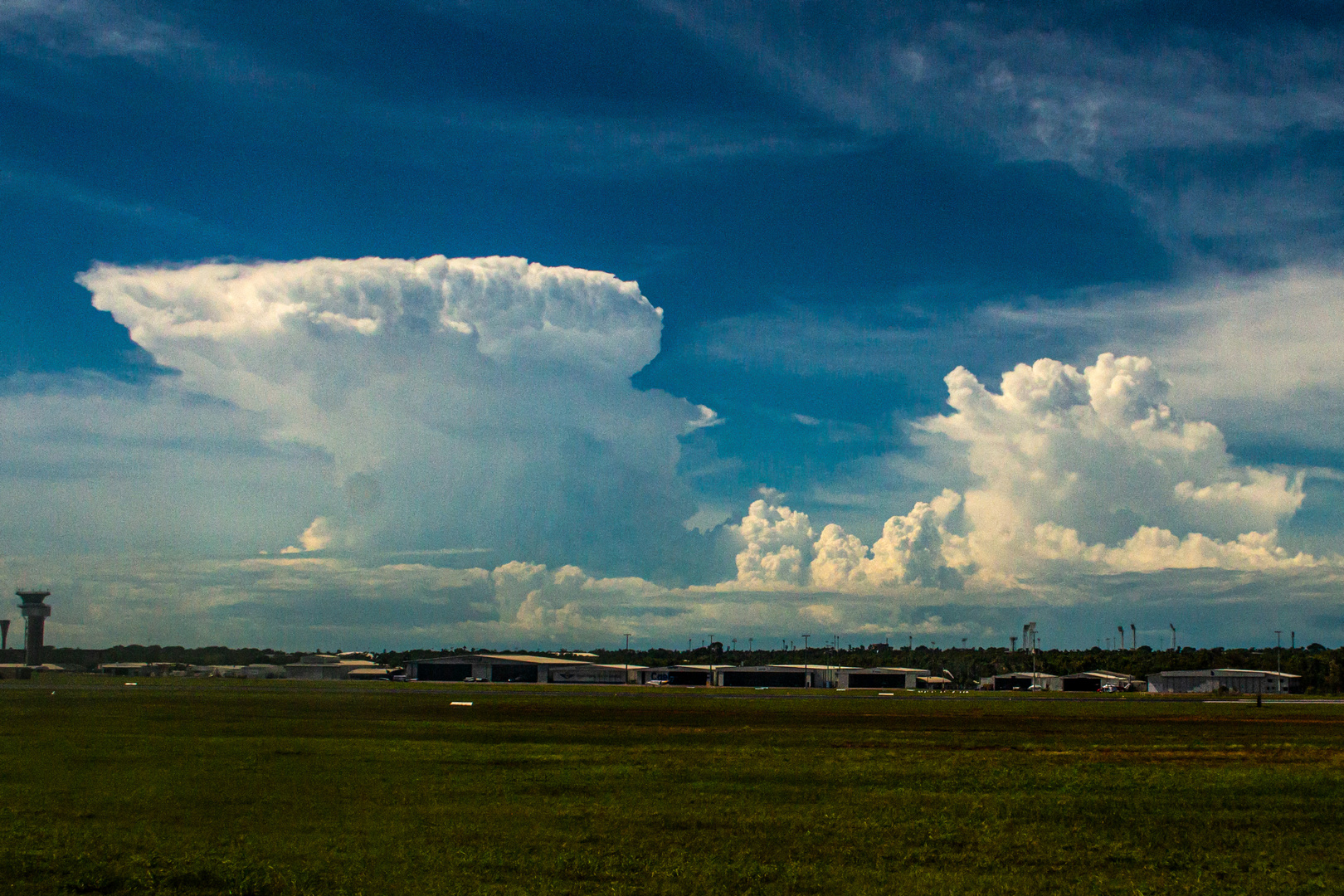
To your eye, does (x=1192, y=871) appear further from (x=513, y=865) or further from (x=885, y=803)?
(x=513, y=865)

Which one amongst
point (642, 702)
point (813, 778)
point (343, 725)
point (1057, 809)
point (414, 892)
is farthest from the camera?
point (642, 702)

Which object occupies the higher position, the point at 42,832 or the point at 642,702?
the point at 42,832

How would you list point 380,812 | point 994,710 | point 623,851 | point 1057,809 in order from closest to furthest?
point 623,851, point 380,812, point 1057,809, point 994,710

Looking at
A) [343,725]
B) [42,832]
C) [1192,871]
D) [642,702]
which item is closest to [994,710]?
[642,702]

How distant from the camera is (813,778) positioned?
34.5 m

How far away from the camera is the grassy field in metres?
19.4

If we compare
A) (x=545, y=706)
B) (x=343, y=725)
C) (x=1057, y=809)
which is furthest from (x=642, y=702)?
(x=1057, y=809)

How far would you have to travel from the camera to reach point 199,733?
50.3 meters

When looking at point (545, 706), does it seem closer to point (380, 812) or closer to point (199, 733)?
point (199, 733)

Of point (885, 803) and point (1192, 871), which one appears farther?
point (885, 803)

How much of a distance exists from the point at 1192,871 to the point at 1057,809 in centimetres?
761

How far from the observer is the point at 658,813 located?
86.8ft

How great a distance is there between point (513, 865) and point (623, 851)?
8.33 feet

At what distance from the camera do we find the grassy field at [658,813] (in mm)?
19391
